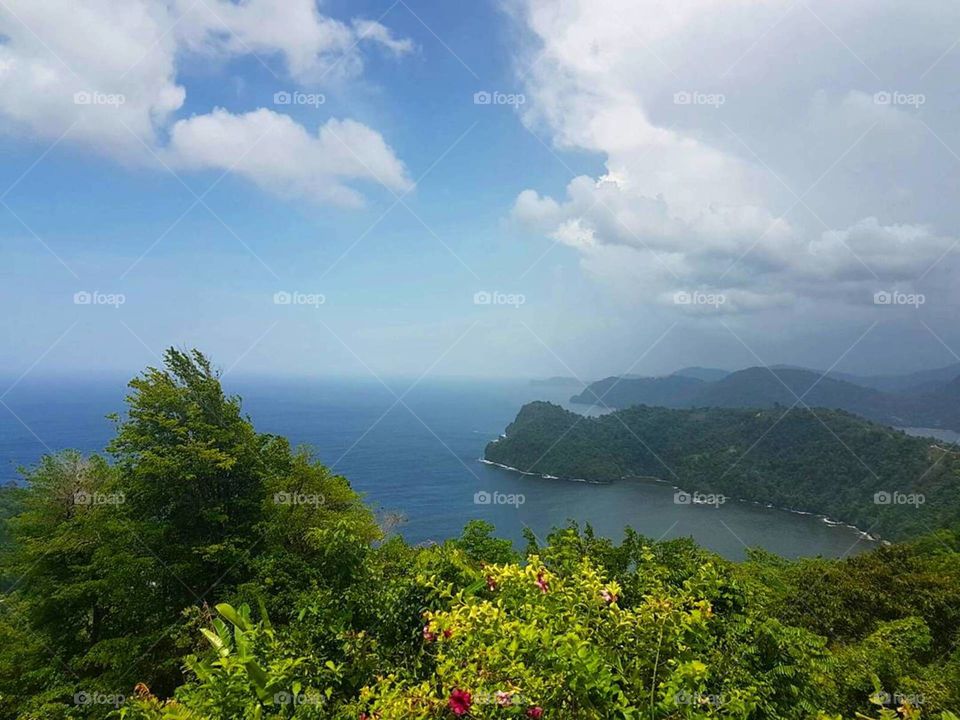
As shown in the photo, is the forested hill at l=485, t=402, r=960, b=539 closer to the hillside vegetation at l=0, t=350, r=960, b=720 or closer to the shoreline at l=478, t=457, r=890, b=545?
the shoreline at l=478, t=457, r=890, b=545

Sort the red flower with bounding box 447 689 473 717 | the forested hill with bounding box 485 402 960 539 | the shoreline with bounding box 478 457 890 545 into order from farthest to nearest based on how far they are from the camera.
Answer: the forested hill with bounding box 485 402 960 539 < the shoreline with bounding box 478 457 890 545 < the red flower with bounding box 447 689 473 717


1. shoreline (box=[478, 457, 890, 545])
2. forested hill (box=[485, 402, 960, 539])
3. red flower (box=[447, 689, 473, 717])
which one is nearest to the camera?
red flower (box=[447, 689, 473, 717])

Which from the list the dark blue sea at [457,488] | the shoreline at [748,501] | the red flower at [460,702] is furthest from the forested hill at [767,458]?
the red flower at [460,702]

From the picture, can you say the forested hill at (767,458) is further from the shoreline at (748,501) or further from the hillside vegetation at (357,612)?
the hillside vegetation at (357,612)

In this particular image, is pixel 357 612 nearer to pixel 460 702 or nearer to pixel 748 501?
pixel 460 702

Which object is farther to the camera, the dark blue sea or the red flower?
the dark blue sea

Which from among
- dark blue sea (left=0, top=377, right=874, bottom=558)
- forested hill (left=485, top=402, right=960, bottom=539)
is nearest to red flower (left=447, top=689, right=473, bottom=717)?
dark blue sea (left=0, top=377, right=874, bottom=558)

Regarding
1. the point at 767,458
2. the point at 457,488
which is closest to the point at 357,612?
the point at 457,488

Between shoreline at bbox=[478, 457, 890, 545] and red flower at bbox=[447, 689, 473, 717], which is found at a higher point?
red flower at bbox=[447, 689, 473, 717]
